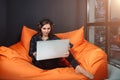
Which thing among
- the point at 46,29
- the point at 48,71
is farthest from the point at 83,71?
the point at 46,29

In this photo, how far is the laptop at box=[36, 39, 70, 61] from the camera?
2.33 m

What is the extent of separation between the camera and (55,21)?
12.3 ft

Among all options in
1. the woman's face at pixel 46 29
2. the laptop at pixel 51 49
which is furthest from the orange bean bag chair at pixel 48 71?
the woman's face at pixel 46 29

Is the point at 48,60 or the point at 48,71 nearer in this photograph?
the point at 48,71

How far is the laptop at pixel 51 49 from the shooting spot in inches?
91.7

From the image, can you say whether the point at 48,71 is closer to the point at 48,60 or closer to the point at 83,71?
the point at 48,60

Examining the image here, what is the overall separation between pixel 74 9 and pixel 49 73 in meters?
1.77

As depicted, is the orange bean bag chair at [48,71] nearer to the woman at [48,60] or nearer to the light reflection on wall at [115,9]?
the woman at [48,60]

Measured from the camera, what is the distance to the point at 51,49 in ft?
7.77

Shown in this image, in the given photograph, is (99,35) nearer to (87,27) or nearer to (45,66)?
(87,27)

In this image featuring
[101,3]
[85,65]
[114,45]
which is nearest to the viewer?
[85,65]

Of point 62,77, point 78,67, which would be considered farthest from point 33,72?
point 78,67

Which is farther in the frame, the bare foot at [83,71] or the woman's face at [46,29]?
the woman's face at [46,29]

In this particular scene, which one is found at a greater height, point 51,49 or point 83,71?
point 51,49
